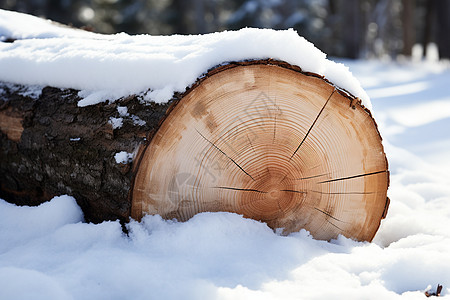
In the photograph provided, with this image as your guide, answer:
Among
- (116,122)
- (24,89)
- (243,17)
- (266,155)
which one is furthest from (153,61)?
(243,17)

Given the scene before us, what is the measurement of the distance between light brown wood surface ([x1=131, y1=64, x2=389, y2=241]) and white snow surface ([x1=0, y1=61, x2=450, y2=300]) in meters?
0.09

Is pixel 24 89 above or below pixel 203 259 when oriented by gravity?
above

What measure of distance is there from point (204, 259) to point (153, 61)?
842 mm

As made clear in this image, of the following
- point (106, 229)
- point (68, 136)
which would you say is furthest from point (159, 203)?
point (68, 136)

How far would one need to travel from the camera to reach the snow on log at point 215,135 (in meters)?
1.54

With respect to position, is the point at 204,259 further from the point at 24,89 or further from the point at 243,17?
the point at 243,17

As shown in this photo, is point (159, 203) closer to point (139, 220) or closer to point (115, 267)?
point (139, 220)

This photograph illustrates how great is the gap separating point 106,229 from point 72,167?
34 cm

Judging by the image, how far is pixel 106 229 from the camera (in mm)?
1602

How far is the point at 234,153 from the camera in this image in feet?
5.22

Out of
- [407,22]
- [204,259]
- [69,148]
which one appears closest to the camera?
[204,259]

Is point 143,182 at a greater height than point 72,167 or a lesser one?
lesser

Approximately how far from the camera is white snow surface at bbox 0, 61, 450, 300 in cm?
131

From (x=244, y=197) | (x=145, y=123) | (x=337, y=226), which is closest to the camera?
(x=145, y=123)
